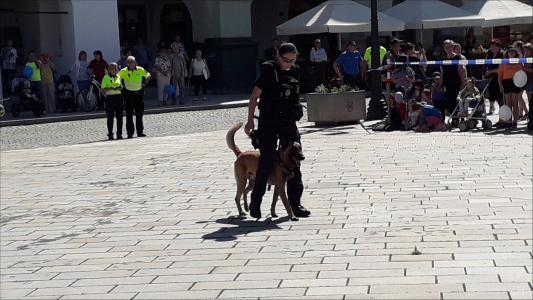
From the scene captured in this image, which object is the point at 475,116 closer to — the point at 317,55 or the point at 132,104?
the point at 132,104

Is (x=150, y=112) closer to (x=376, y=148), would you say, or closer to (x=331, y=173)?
(x=376, y=148)

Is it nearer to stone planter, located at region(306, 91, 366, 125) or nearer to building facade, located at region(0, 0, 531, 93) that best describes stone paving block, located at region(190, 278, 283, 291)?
stone planter, located at region(306, 91, 366, 125)

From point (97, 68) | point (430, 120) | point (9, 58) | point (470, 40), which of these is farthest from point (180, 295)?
point (470, 40)

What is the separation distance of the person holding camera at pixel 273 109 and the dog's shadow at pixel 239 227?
0.13 metres

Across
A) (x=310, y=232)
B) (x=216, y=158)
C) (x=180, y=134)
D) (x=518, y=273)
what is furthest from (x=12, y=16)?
(x=518, y=273)

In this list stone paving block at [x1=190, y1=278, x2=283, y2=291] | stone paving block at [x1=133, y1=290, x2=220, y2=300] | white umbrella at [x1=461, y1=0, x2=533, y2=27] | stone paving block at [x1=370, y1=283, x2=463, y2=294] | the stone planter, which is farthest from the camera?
white umbrella at [x1=461, y1=0, x2=533, y2=27]

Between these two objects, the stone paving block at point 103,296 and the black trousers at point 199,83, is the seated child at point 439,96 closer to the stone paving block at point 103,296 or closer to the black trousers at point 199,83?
the stone paving block at point 103,296

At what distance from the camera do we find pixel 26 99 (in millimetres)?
23203

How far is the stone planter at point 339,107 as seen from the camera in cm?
1717

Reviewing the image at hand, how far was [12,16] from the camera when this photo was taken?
29.4 metres

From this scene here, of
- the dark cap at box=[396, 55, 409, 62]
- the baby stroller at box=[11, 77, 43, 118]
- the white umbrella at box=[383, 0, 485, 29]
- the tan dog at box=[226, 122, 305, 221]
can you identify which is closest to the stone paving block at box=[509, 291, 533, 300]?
the tan dog at box=[226, 122, 305, 221]

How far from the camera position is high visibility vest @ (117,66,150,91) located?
1739 cm

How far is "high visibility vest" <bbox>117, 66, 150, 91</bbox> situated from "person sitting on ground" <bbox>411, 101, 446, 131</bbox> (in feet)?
17.4

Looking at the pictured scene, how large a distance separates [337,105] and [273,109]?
8915mm
